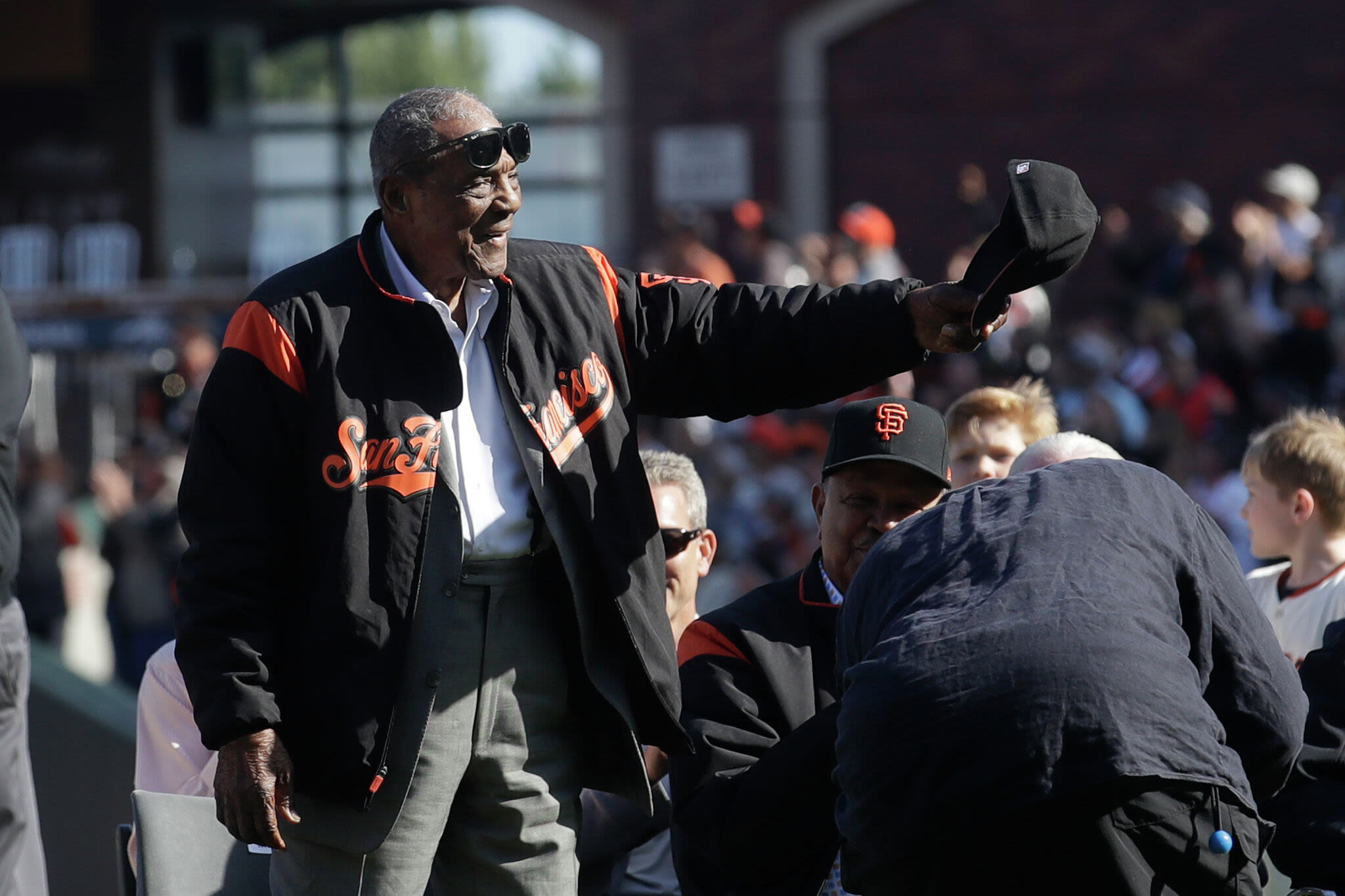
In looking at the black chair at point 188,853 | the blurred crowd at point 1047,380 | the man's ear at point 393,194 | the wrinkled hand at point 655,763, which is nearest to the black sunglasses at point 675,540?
the wrinkled hand at point 655,763

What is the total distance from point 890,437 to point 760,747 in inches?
27.4

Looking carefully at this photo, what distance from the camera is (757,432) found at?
35.9 ft

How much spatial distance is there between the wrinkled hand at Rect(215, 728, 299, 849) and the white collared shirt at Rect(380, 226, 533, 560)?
0.44m

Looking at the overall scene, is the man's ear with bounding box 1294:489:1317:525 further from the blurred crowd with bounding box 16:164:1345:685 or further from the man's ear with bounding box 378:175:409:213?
the blurred crowd with bounding box 16:164:1345:685

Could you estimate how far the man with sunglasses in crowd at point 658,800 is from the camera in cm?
382

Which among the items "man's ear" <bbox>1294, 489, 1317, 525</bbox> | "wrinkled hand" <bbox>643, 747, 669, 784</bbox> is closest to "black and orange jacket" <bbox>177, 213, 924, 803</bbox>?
"wrinkled hand" <bbox>643, 747, 669, 784</bbox>

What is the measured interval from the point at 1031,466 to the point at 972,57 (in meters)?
13.6

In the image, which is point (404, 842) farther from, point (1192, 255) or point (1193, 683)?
point (1192, 255)

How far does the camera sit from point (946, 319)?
9.23ft

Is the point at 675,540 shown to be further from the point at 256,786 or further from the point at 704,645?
the point at 256,786

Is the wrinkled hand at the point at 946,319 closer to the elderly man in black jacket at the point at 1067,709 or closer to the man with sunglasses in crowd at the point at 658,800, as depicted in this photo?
the elderly man in black jacket at the point at 1067,709

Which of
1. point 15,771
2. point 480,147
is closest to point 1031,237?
point 480,147

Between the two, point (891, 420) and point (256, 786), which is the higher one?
point (891, 420)

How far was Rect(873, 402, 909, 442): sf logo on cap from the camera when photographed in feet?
11.6
